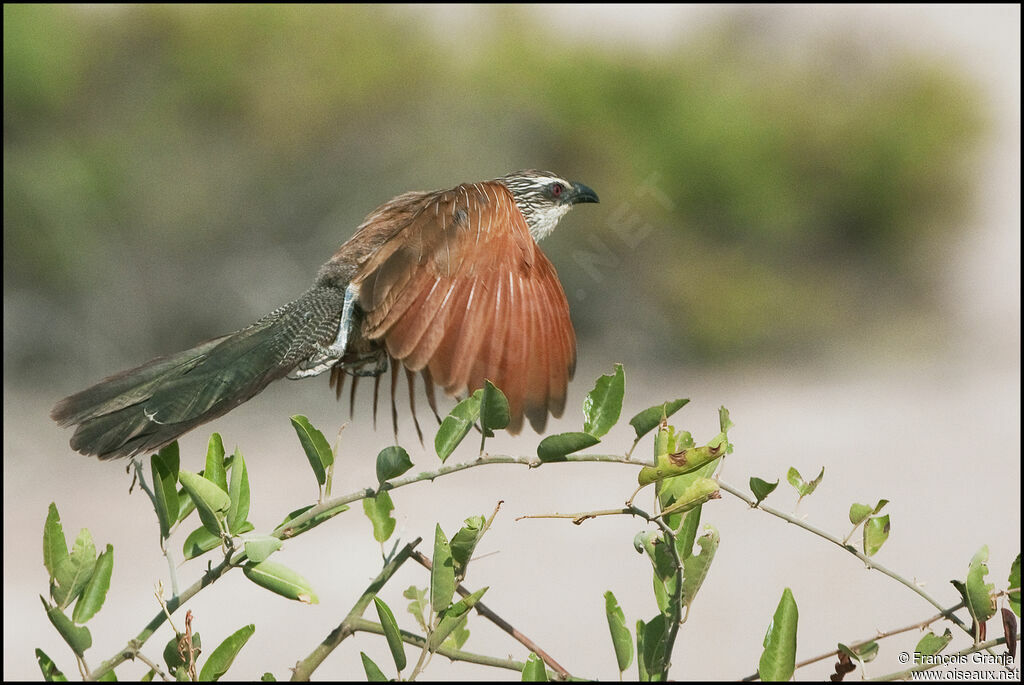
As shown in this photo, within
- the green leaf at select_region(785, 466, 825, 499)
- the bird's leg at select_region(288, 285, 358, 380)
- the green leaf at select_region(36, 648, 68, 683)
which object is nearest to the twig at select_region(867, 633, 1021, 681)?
the green leaf at select_region(785, 466, 825, 499)

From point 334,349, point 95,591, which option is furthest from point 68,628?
point 334,349

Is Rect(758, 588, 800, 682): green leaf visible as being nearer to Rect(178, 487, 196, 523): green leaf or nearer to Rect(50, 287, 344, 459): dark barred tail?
Rect(178, 487, 196, 523): green leaf

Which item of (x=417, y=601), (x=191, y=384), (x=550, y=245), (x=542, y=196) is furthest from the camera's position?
(x=550, y=245)

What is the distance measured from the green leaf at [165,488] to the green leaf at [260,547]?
10 cm

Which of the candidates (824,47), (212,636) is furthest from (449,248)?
(824,47)

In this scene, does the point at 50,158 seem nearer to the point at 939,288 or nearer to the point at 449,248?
the point at 449,248

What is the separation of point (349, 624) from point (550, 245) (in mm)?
4264

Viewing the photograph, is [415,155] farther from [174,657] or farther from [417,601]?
[174,657]

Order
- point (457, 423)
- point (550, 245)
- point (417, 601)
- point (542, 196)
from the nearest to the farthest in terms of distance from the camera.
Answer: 1. point (457, 423)
2. point (417, 601)
3. point (542, 196)
4. point (550, 245)

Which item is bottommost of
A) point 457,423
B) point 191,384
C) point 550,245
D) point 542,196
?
point 457,423

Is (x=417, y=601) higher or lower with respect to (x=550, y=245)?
lower

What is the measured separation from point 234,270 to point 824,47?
5111 millimetres

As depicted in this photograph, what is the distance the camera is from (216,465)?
853mm

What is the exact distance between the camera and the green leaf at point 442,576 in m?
0.72
